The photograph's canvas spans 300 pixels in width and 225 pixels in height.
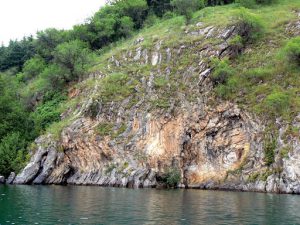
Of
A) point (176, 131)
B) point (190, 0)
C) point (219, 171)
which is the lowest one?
point (219, 171)

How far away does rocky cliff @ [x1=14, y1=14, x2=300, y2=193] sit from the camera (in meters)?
63.1

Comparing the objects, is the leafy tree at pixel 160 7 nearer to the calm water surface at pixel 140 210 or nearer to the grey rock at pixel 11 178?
the grey rock at pixel 11 178

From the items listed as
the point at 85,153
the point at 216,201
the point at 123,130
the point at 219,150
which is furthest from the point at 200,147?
the point at 216,201

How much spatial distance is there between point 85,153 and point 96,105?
30.0 ft

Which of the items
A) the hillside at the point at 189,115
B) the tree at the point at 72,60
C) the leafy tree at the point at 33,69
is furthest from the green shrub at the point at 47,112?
the leafy tree at the point at 33,69

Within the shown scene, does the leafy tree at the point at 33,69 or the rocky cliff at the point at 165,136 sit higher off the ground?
the leafy tree at the point at 33,69

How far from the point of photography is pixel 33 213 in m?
34.0

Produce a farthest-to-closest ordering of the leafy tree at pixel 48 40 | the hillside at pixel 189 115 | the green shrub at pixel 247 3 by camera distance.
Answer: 1. the leafy tree at pixel 48 40
2. the green shrub at pixel 247 3
3. the hillside at pixel 189 115

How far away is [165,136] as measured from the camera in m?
69.8

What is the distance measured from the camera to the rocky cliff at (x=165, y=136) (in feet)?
207

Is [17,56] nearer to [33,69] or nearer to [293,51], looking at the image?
[33,69]

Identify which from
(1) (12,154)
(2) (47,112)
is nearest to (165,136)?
(1) (12,154)

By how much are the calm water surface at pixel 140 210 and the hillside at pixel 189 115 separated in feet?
57.7

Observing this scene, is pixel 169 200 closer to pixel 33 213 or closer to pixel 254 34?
pixel 33 213
